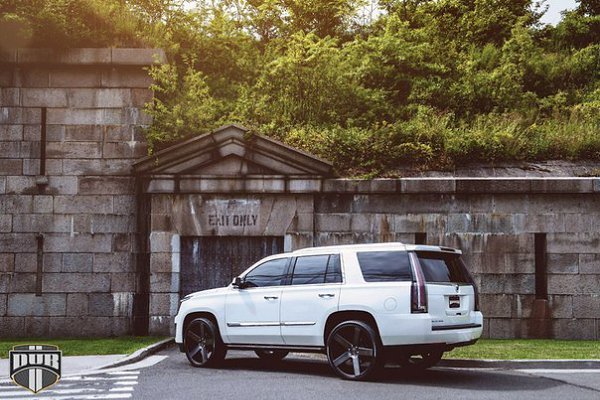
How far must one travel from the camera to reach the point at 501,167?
55.4 ft

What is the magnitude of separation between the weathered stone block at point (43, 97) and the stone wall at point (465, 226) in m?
2.84

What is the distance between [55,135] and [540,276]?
1076cm

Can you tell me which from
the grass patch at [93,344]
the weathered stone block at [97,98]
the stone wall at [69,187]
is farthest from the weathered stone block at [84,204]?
the grass patch at [93,344]

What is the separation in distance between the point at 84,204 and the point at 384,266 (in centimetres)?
874

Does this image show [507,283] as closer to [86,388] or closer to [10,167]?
[86,388]

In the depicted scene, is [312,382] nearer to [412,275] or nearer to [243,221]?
[412,275]

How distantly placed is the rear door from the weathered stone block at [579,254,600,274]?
5.95 m

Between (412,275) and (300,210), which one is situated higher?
(300,210)

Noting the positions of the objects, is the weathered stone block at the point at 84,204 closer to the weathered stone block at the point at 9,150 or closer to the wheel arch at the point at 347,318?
the weathered stone block at the point at 9,150

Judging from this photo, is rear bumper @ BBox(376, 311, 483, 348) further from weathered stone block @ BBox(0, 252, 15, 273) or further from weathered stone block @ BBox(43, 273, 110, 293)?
weathered stone block @ BBox(0, 252, 15, 273)

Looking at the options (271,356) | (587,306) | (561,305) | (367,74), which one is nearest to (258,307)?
(271,356)

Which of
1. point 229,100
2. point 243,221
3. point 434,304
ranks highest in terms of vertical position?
A: point 229,100

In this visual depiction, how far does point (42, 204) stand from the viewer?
666 inches

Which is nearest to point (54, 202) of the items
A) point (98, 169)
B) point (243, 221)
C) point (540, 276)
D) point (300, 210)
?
point (98, 169)
